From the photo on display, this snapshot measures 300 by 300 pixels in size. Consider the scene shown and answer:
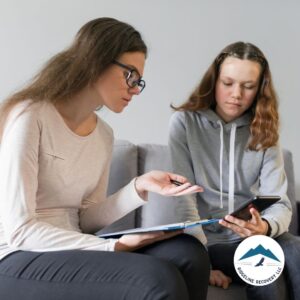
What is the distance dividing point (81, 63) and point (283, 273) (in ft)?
2.68

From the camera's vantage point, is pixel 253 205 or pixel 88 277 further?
pixel 253 205

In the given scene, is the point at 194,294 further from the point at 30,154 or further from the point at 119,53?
the point at 119,53

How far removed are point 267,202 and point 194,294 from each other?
0.30 metres

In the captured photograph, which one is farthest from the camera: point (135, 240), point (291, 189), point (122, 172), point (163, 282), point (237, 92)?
point (291, 189)

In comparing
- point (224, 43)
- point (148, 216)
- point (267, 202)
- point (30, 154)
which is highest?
point (224, 43)

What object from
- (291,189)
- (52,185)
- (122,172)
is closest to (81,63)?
(52,185)

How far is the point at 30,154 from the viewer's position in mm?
1087

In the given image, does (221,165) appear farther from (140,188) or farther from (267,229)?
(140,188)

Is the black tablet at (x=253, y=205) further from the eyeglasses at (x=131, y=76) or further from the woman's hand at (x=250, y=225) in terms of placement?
the eyeglasses at (x=131, y=76)

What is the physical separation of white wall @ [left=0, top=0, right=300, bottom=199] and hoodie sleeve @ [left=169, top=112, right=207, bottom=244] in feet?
1.57

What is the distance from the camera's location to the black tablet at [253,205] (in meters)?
1.14

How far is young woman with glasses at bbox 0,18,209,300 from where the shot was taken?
0.96 metres

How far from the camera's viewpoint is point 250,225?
1.32 m

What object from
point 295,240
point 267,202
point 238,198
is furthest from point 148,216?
point 267,202
